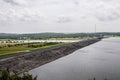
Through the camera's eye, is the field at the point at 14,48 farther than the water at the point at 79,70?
Yes

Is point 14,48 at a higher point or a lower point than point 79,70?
higher

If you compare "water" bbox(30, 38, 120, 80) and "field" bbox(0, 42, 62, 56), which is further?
"field" bbox(0, 42, 62, 56)

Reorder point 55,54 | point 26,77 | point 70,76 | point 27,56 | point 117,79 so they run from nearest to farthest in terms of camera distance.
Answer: point 26,77
point 117,79
point 70,76
point 27,56
point 55,54

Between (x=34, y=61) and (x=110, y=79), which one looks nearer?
(x=110, y=79)

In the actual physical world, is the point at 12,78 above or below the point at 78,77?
above

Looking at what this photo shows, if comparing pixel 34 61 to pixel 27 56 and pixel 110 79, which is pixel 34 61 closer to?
pixel 27 56

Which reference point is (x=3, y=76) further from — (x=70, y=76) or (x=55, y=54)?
(x=55, y=54)

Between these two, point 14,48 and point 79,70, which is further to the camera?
point 14,48

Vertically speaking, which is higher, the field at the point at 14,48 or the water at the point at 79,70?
the field at the point at 14,48

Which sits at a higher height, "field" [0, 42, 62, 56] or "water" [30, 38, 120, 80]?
"field" [0, 42, 62, 56]

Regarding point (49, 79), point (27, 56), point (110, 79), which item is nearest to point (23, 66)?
point (27, 56)

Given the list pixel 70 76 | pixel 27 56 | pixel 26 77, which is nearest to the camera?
pixel 26 77
